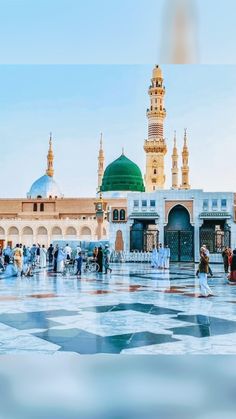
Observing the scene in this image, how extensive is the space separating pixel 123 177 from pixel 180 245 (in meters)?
18.7

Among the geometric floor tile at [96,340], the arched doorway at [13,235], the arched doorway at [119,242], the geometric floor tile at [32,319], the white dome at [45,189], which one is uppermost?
the white dome at [45,189]

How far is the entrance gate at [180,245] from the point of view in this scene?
20500 millimetres

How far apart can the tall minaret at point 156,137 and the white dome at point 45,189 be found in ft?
30.5

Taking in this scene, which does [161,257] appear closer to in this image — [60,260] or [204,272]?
[60,260]

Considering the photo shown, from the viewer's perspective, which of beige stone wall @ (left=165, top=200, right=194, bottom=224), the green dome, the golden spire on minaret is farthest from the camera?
the golden spire on minaret

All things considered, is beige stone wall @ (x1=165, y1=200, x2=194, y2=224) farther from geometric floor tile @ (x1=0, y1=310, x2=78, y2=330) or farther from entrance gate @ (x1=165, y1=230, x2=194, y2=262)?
geometric floor tile @ (x1=0, y1=310, x2=78, y2=330)

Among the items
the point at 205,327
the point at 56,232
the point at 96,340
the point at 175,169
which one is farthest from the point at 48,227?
the point at 96,340

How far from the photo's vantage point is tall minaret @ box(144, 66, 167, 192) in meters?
38.2

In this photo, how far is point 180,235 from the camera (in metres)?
20.9

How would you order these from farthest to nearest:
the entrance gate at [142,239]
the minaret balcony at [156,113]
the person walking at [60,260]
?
the minaret balcony at [156,113] → the entrance gate at [142,239] → the person walking at [60,260]

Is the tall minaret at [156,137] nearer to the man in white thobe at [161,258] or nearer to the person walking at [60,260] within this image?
the man in white thobe at [161,258]

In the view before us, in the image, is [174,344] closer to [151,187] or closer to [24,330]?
[24,330]

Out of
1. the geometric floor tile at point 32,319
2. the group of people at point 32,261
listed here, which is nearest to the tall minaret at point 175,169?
the group of people at point 32,261

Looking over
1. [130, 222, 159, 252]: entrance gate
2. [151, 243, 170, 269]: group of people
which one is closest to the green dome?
[130, 222, 159, 252]: entrance gate
